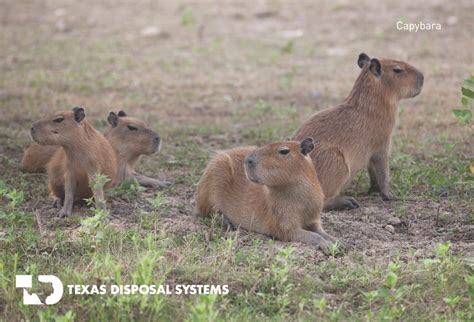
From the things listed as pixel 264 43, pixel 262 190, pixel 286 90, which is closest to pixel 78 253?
pixel 262 190

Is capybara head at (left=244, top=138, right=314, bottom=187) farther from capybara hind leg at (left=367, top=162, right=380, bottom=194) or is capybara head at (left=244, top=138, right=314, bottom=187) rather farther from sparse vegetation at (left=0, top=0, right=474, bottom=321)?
capybara hind leg at (left=367, top=162, right=380, bottom=194)

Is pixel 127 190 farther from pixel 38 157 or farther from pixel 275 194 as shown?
pixel 275 194

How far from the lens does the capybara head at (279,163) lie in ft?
18.1

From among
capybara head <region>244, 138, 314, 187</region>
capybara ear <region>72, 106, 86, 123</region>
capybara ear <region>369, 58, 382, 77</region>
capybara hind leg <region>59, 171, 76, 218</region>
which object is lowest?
capybara hind leg <region>59, 171, 76, 218</region>

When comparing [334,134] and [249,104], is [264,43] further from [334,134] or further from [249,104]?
[334,134]

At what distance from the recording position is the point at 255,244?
17.7 feet

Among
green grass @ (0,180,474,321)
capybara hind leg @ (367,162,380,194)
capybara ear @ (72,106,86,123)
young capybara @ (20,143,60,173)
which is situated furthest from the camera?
young capybara @ (20,143,60,173)

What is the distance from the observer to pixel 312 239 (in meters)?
5.58

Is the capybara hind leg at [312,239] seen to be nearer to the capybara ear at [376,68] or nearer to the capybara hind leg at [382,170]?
the capybara hind leg at [382,170]

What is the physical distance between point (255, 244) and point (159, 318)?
42.5 inches

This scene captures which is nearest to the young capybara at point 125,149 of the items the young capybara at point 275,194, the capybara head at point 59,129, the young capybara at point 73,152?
the young capybara at point 73,152

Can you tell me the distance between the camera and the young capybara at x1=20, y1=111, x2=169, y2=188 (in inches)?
286

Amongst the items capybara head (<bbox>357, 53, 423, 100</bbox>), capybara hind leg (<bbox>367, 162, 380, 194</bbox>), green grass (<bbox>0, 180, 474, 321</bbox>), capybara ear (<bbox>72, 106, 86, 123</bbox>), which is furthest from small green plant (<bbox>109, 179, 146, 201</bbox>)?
capybara head (<bbox>357, 53, 423, 100</bbox>)

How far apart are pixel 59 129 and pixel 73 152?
20 cm
